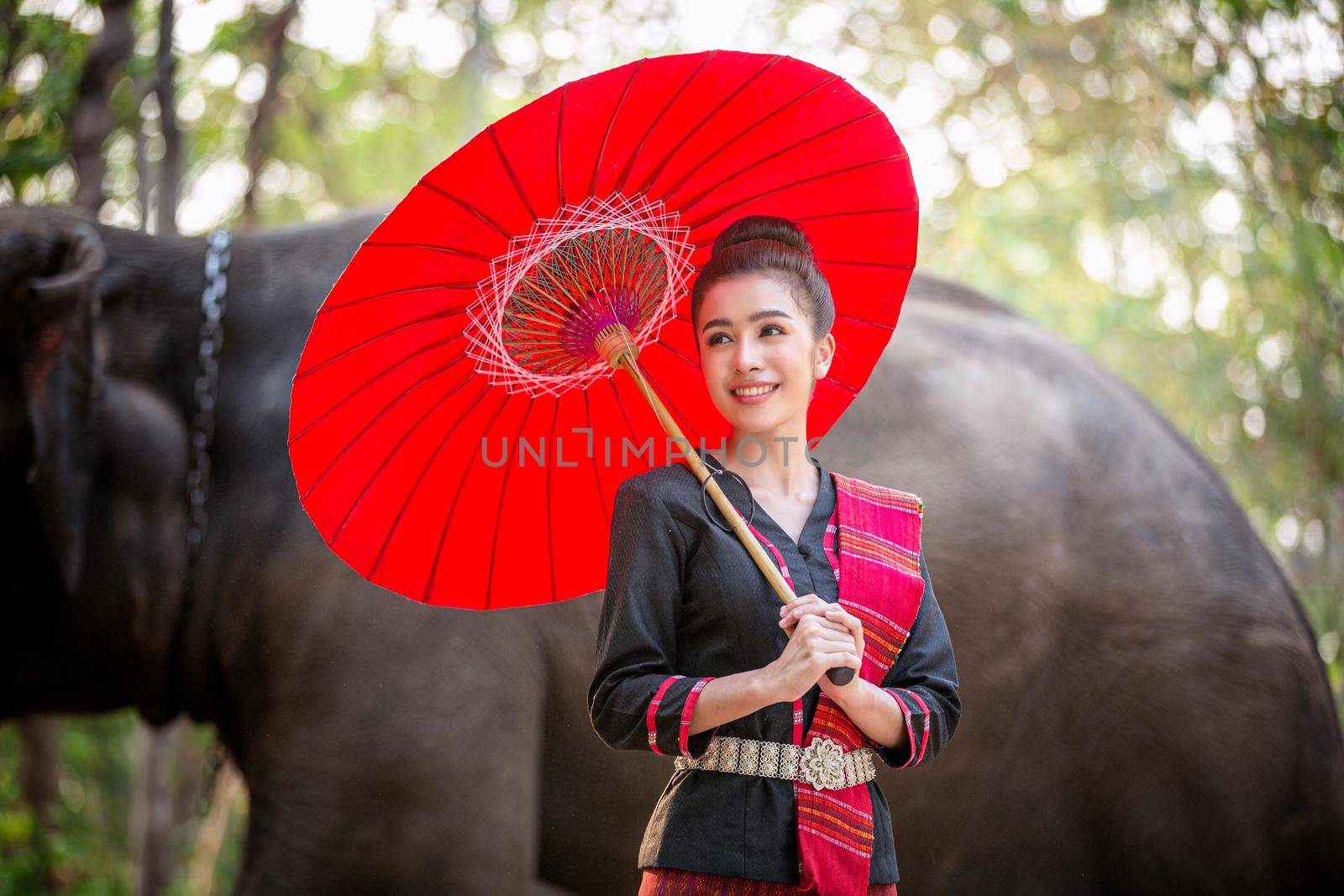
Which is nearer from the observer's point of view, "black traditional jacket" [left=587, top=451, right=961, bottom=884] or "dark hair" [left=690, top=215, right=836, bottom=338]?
"black traditional jacket" [left=587, top=451, right=961, bottom=884]

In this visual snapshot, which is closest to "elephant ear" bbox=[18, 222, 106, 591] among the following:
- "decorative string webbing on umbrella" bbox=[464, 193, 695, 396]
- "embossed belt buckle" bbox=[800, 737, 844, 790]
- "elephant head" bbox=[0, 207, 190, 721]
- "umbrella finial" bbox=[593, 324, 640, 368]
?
"elephant head" bbox=[0, 207, 190, 721]

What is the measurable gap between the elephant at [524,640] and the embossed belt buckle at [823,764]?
94cm

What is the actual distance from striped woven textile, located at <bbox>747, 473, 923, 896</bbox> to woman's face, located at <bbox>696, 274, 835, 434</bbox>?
13 cm

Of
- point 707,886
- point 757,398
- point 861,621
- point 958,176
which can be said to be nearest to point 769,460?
point 757,398

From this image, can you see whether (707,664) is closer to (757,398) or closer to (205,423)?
(757,398)

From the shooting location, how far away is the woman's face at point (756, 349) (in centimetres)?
138

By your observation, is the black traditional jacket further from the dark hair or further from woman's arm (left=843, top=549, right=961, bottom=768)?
the dark hair

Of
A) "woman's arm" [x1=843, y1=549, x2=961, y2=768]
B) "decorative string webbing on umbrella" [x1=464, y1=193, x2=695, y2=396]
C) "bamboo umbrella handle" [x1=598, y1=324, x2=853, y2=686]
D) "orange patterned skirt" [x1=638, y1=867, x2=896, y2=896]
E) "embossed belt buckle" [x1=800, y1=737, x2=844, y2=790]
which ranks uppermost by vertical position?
"decorative string webbing on umbrella" [x1=464, y1=193, x2=695, y2=396]

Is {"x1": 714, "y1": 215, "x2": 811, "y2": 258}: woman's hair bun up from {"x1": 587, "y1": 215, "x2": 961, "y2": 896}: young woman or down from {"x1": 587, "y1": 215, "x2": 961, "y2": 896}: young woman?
up

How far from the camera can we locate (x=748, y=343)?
1382 mm

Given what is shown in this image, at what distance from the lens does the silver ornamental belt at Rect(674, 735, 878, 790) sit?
1.32m

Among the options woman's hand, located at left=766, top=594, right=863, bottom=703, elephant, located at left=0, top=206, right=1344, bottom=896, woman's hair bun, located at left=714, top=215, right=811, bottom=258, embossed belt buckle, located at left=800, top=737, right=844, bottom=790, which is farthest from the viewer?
elephant, located at left=0, top=206, right=1344, bottom=896

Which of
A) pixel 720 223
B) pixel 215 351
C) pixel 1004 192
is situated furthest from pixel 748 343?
pixel 1004 192

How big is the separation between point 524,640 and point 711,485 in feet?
3.15
